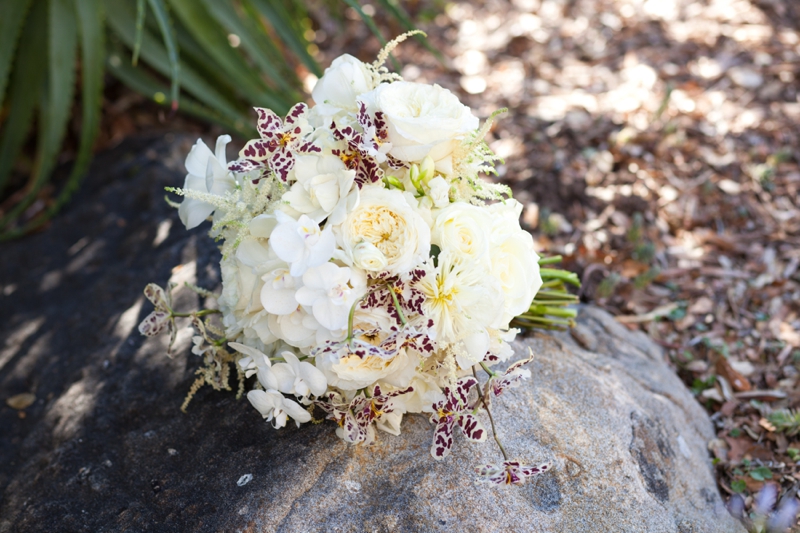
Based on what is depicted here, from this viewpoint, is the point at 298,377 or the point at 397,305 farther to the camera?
the point at 298,377

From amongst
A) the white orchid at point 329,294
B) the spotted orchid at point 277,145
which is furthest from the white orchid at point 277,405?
the spotted orchid at point 277,145

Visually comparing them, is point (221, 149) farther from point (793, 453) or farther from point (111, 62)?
point (111, 62)

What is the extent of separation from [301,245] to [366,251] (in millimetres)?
123

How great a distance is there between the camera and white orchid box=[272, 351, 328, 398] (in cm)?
129

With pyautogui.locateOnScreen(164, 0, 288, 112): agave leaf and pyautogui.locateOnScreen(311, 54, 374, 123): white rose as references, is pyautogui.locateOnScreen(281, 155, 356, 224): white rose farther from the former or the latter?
pyautogui.locateOnScreen(164, 0, 288, 112): agave leaf

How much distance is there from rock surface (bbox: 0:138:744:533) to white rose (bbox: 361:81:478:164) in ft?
2.16

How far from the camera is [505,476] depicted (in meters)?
1.21

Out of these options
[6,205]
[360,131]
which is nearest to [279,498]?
[360,131]

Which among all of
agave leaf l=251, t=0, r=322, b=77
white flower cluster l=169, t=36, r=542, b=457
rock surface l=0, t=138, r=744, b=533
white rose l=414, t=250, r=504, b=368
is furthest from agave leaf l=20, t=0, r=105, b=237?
white rose l=414, t=250, r=504, b=368

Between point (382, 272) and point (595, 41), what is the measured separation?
3.37 metres

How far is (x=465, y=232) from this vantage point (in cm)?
127

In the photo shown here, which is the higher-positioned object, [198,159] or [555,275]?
[198,159]

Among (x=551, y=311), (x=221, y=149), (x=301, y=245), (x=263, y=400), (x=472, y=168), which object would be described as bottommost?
(x=551, y=311)

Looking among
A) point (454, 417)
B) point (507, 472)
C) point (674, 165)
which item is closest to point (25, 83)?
point (454, 417)
